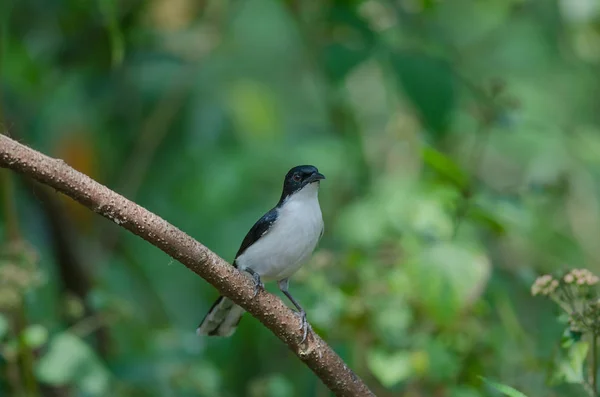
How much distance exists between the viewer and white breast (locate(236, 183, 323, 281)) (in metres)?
4.11

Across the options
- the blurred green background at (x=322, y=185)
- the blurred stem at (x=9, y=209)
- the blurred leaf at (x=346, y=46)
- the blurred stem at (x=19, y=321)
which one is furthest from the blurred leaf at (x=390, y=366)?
the blurred stem at (x=9, y=209)

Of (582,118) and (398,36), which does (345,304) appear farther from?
(582,118)

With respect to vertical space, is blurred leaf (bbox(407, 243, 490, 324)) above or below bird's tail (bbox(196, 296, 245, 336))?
above

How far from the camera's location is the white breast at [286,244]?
411cm

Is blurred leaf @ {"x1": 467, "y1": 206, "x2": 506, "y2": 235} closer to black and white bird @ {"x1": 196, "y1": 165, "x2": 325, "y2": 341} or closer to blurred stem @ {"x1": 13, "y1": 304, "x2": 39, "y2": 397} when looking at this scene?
black and white bird @ {"x1": 196, "y1": 165, "x2": 325, "y2": 341}

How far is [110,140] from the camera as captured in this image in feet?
22.5

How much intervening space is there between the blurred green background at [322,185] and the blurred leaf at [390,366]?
0.05 ft

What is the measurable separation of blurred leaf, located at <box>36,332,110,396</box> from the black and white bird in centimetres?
62

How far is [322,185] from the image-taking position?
24.2ft

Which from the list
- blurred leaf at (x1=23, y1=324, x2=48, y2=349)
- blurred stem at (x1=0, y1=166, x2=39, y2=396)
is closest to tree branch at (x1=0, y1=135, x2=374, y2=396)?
blurred leaf at (x1=23, y1=324, x2=48, y2=349)

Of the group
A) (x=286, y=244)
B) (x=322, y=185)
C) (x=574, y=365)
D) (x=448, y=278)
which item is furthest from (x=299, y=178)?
(x=322, y=185)

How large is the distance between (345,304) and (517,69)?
451 cm

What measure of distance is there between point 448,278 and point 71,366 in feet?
5.95

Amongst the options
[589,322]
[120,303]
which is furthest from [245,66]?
[589,322]
